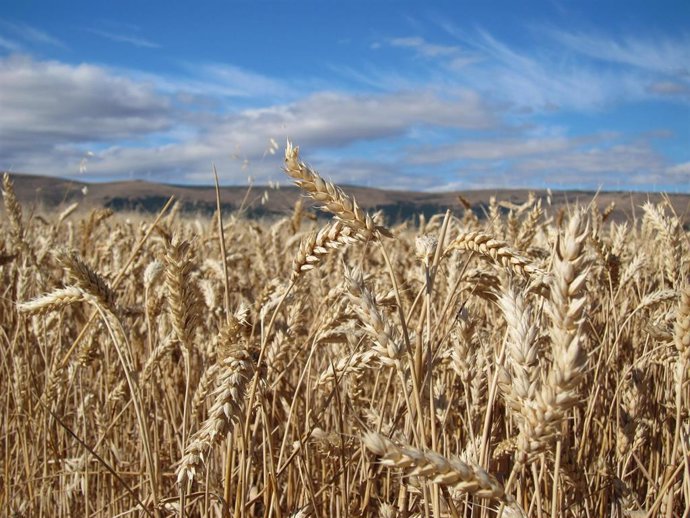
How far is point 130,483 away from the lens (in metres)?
2.42

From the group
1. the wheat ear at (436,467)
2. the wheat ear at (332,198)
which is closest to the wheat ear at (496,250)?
the wheat ear at (332,198)

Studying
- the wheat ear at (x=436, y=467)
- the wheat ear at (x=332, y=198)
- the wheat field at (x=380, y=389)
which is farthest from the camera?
the wheat ear at (x=332, y=198)

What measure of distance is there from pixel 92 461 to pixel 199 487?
521 millimetres

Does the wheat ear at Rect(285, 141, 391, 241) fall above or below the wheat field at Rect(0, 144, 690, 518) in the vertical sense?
above

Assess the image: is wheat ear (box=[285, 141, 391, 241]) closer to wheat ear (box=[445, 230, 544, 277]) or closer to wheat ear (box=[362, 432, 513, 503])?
wheat ear (box=[445, 230, 544, 277])

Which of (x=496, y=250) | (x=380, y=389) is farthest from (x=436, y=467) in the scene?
(x=380, y=389)

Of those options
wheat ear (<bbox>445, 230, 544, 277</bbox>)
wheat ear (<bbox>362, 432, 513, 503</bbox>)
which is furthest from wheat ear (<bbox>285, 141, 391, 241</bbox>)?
wheat ear (<bbox>362, 432, 513, 503</bbox>)

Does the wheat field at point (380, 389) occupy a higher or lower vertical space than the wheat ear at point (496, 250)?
lower

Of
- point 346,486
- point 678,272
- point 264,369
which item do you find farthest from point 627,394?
point 264,369

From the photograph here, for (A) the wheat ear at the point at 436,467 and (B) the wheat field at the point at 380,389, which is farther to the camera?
(B) the wheat field at the point at 380,389

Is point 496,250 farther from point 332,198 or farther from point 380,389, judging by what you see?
point 380,389

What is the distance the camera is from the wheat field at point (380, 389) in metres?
1.00

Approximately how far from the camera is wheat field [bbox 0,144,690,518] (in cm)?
100

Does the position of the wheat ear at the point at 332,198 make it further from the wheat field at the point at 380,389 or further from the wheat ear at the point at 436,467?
the wheat ear at the point at 436,467
